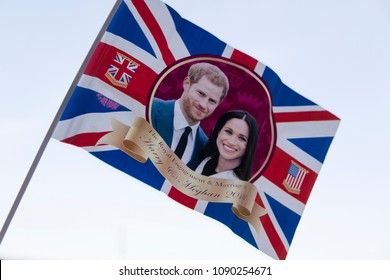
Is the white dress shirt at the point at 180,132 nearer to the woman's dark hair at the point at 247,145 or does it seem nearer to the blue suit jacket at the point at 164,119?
the blue suit jacket at the point at 164,119

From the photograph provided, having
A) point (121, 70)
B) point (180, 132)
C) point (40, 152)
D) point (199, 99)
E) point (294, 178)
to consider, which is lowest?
point (40, 152)

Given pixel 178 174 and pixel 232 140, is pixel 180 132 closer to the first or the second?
pixel 178 174

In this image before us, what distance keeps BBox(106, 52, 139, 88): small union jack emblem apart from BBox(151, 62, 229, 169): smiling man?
20.9 inches

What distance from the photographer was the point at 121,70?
24.1 feet

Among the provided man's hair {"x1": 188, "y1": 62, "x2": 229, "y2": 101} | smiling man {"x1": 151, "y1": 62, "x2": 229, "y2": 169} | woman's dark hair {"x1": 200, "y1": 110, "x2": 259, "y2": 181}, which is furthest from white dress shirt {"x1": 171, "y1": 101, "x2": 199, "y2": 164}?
man's hair {"x1": 188, "y1": 62, "x2": 229, "y2": 101}

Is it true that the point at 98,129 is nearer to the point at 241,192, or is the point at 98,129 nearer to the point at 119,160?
the point at 119,160

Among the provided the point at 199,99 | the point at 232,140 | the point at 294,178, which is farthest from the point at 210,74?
the point at 294,178

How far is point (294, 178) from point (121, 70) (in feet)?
11.1

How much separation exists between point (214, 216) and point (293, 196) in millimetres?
1525

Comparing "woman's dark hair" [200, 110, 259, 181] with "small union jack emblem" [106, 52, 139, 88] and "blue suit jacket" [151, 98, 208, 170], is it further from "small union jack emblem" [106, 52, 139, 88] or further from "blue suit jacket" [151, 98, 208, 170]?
"small union jack emblem" [106, 52, 139, 88]

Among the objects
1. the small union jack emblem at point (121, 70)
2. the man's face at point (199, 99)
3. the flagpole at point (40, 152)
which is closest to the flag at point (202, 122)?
the small union jack emblem at point (121, 70)

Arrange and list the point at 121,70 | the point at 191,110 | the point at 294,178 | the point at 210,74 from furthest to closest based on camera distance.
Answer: the point at 294,178 → the point at 210,74 → the point at 191,110 → the point at 121,70

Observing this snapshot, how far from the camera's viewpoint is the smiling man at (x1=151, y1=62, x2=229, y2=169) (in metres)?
7.76

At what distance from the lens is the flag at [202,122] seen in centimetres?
716
